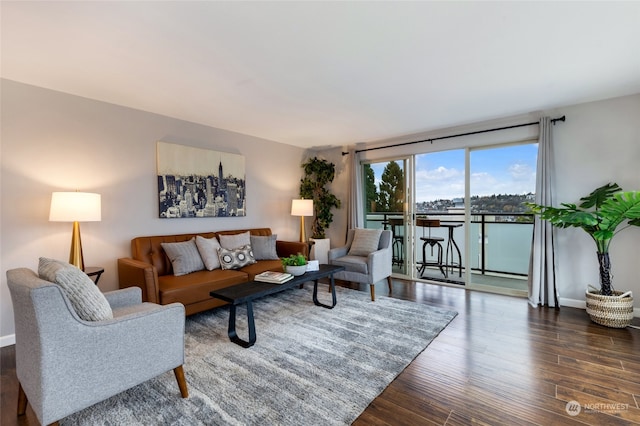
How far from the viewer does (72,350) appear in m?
1.39

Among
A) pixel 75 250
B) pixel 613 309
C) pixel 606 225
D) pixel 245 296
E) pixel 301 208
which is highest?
pixel 301 208

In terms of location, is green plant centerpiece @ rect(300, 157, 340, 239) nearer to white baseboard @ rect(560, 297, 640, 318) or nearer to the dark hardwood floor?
the dark hardwood floor

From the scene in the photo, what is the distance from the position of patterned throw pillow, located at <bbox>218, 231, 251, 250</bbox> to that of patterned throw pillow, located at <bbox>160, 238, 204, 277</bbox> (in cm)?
42

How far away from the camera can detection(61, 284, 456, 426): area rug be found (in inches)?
65.8

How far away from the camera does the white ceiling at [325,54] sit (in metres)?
1.76

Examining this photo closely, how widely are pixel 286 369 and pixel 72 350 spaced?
1317 mm

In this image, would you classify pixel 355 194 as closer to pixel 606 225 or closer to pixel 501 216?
pixel 501 216

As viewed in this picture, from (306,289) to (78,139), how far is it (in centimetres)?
328

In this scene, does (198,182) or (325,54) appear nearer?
(325,54)

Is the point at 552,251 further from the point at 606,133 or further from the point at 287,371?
the point at 287,371

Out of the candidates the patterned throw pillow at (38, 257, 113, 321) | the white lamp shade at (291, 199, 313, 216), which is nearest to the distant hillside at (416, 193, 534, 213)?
the white lamp shade at (291, 199, 313, 216)

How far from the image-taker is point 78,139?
9.88ft

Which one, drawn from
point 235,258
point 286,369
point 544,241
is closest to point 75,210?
point 235,258

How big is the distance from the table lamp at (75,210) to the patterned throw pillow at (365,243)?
318 cm
